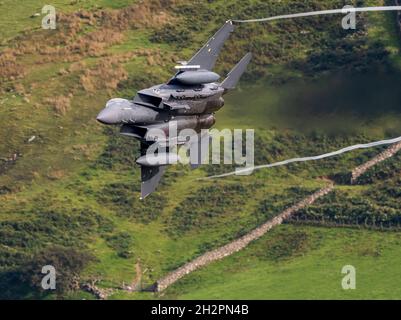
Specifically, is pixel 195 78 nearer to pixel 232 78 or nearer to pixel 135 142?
pixel 232 78

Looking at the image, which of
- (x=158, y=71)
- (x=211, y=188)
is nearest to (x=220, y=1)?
(x=158, y=71)

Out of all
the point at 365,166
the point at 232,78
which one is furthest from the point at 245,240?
the point at 232,78

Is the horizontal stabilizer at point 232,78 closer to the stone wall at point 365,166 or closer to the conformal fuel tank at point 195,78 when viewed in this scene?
the conformal fuel tank at point 195,78

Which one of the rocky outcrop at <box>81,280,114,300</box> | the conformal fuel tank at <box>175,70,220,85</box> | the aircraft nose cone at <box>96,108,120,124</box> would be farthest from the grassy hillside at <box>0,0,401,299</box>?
the aircraft nose cone at <box>96,108,120,124</box>

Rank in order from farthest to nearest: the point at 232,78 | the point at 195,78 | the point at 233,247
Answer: the point at 233,247 < the point at 232,78 < the point at 195,78

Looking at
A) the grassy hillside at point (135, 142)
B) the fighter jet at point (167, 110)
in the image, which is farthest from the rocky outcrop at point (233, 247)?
the fighter jet at point (167, 110)

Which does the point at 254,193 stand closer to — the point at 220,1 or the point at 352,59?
the point at 352,59
